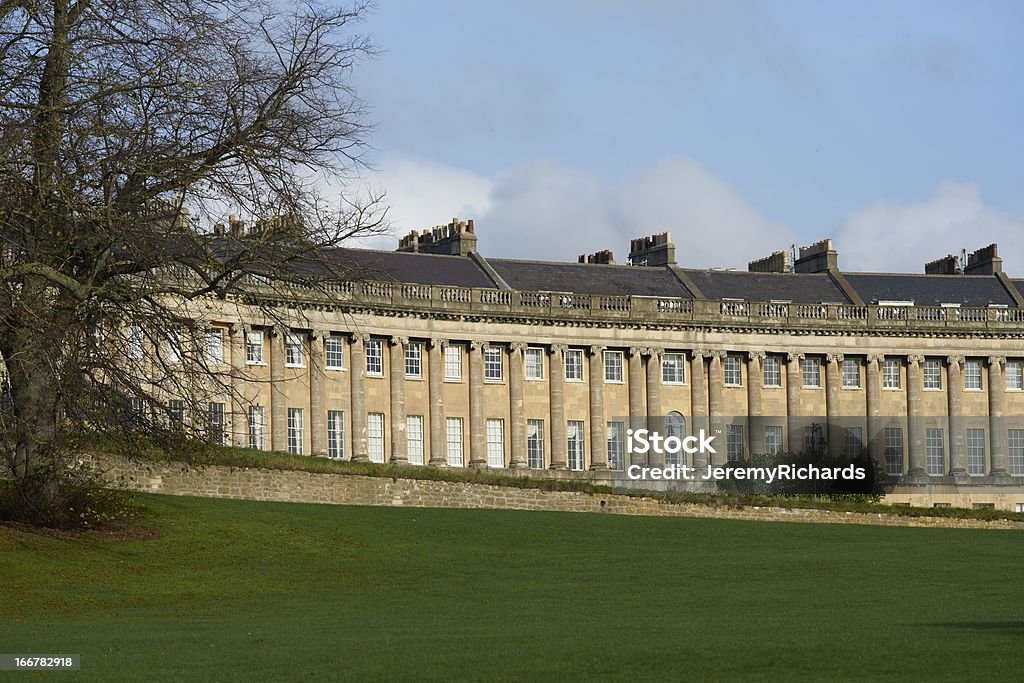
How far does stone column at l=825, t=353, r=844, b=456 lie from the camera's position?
8331cm

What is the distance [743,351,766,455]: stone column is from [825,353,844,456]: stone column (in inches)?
128

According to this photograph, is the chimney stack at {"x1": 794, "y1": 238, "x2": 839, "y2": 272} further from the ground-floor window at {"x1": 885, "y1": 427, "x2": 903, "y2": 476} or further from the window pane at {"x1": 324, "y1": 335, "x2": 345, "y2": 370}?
the window pane at {"x1": 324, "y1": 335, "x2": 345, "y2": 370}

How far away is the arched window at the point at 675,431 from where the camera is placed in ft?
263

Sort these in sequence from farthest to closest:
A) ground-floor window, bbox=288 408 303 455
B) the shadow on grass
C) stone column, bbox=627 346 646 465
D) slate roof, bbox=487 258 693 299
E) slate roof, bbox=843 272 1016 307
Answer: slate roof, bbox=843 272 1016 307, slate roof, bbox=487 258 693 299, stone column, bbox=627 346 646 465, ground-floor window, bbox=288 408 303 455, the shadow on grass

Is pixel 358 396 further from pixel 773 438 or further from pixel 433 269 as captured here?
→ pixel 773 438

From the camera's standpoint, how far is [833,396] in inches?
3285

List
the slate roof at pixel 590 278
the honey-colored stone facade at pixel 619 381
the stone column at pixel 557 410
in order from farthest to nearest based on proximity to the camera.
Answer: the slate roof at pixel 590 278
the stone column at pixel 557 410
the honey-colored stone facade at pixel 619 381

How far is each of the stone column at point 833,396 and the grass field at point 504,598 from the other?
27.3 metres

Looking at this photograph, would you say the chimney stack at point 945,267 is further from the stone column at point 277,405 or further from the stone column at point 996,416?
the stone column at point 277,405

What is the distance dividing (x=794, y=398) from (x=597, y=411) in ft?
32.5

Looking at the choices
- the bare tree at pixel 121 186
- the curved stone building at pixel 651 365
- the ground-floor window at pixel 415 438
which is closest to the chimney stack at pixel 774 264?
the curved stone building at pixel 651 365

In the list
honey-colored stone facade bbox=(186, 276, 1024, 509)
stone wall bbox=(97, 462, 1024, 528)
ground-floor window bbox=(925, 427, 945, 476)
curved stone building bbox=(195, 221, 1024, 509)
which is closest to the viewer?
stone wall bbox=(97, 462, 1024, 528)

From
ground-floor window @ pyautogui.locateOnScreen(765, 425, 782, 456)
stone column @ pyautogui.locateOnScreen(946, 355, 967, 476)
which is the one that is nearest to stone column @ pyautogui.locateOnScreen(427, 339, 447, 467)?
ground-floor window @ pyautogui.locateOnScreen(765, 425, 782, 456)

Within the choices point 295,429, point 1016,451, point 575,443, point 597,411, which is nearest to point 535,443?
point 575,443
